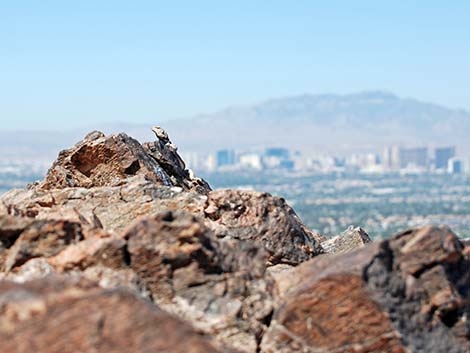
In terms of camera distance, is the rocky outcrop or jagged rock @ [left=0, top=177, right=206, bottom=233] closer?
the rocky outcrop

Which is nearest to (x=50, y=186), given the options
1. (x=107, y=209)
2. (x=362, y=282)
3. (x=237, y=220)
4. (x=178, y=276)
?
(x=107, y=209)

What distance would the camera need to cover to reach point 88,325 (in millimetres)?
7547

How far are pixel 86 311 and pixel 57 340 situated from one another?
0.30 metres

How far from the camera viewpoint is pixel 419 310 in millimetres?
9578

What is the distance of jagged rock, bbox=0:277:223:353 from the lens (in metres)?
7.54

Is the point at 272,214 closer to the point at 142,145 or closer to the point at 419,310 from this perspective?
the point at 419,310

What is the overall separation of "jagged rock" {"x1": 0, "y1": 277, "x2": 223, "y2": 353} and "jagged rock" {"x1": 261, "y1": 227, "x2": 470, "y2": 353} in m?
1.73

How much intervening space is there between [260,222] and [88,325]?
5357mm

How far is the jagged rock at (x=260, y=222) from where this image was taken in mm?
12609

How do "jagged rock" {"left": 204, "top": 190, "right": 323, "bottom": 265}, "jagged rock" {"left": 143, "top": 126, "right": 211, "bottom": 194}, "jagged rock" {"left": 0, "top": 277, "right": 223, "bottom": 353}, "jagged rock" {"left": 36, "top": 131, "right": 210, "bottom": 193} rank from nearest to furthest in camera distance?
1. "jagged rock" {"left": 0, "top": 277, "right": 223, "bottom": 353}
2. "jagged rock" {"left": 204, "top": 190, "right": 323, "bottom": 265}
3. "jagged rock" {"left": 36, "top": 131, "right": 210, "bottom": 193}
4. "jagged rock" {"left": 143, "top": 126, "right": 211, "bottom": 194}

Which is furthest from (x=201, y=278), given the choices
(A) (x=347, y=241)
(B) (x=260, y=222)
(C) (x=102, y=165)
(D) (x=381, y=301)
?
(C) (x=102, y=165)

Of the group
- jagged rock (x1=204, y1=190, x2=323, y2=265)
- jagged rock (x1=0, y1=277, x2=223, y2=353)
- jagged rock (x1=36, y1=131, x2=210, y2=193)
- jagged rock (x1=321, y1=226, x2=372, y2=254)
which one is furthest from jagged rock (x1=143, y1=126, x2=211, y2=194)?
jagged rock (x1=0, y1=277, x2=223, y2=353)

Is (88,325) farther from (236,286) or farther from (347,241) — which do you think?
(347,241)

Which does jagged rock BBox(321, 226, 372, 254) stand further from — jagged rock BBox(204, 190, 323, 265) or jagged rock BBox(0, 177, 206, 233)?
jagged rock BBox(0, 177, 206, 233)
